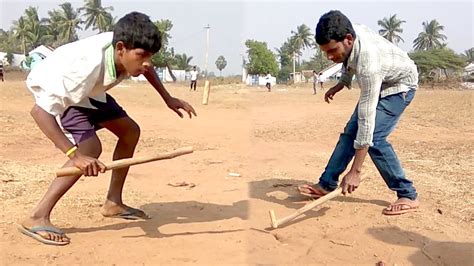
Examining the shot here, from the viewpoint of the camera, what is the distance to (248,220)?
412cm

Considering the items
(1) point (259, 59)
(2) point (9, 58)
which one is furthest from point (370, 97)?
(1) point (259, 59)

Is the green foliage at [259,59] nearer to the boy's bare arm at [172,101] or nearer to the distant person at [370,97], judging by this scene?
the distant person at [370,97]

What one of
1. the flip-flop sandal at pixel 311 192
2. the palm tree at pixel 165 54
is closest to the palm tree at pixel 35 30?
the palm tree at pixel 165 54

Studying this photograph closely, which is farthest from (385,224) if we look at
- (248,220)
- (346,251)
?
(248,220)

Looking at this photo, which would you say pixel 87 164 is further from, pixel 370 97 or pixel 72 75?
pixel 370 97

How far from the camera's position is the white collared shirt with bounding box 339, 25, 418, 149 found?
12.8 feet

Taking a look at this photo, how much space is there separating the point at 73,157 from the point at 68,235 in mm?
682

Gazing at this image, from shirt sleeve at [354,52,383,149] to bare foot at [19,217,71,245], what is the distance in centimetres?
215

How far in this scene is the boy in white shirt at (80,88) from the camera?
3.24 m

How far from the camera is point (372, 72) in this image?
392cm

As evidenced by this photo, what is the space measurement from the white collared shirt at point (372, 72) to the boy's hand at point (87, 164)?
1.85 meters

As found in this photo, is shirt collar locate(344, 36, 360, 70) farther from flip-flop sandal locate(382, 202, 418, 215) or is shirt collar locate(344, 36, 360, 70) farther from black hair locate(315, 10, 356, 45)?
flip-flop sandal locate(382, 202, 418, 215)

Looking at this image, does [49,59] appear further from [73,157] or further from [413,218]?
[413,218]

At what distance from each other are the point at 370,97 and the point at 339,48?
42 centimetres
